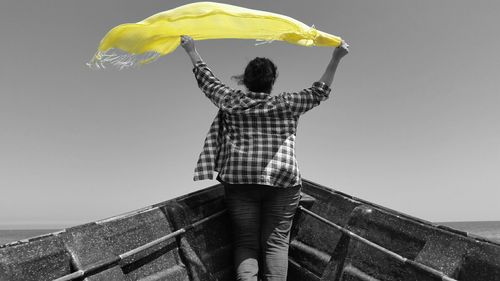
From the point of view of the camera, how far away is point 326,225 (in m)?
4.04

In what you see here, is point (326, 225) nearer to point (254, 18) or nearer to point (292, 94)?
point (292, 94)

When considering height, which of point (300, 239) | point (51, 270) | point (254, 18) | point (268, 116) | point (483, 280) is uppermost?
point (254, 18)

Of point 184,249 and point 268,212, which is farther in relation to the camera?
point 184,249

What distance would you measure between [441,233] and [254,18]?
242 cm

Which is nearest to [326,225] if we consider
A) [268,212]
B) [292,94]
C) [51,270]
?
[268,212]

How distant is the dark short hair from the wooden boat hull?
1290 millimetres

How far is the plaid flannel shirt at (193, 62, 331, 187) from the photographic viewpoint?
3285 mm

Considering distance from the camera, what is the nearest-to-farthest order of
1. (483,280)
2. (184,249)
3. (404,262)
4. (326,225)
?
(483,280), (404,262), (184,249), (326,225)

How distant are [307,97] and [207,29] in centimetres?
127

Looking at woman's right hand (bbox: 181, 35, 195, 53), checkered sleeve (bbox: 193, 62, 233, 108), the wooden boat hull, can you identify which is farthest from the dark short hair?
the wooden boat hull

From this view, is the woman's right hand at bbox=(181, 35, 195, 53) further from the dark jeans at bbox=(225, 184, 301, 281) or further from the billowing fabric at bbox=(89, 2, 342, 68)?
the dark jeans at bbox=(225, 184, 301, 281)

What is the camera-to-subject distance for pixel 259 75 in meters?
3.47

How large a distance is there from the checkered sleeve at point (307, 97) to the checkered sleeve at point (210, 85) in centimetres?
52

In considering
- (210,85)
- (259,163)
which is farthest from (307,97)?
(210,85)
